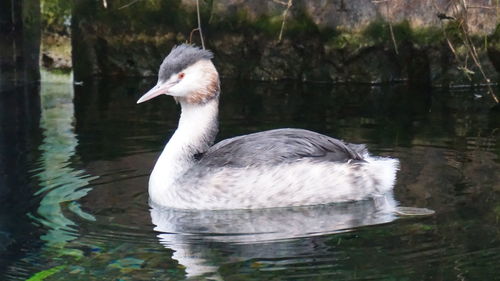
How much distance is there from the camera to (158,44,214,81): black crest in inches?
280

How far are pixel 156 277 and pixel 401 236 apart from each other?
4.90 ft

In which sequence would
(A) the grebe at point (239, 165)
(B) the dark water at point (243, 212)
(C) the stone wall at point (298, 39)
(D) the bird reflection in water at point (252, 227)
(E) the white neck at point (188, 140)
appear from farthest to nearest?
(C) the stone wall at point (298, 39) → (E) the white neck at point (188, 140) → (A) the grebe at point (239, 165) → (D) the bird reflection in water at point (252, 227) → (B) the dark water at point (243, 212)

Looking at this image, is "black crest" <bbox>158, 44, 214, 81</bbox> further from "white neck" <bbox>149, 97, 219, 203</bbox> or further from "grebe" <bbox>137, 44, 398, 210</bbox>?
"white neck" <bbox>149, 97, 219, 203</bbox>

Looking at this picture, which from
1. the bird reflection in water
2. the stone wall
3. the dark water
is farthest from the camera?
the stone wall

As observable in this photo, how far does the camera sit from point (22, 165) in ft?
27.0

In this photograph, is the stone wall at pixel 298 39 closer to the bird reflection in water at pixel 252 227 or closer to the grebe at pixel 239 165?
the grebe at pixel 239 165

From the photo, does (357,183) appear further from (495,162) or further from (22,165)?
Result: (22,165)

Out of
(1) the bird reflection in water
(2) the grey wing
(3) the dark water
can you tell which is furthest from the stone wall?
(1) the bird reflection in water

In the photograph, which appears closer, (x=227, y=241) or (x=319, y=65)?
(x=227, y=241)

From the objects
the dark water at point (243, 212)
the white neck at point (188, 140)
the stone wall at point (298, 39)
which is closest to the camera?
the dark water at point (243, 212)

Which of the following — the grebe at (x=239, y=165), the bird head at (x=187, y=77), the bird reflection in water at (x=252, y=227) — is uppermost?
the bird head at (x=187, y=77)

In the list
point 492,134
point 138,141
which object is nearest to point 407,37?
point 492,134

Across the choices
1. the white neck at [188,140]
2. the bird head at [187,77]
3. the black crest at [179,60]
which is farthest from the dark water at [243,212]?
the black crest at [179,60]

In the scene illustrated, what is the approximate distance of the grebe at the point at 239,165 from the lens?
686 centimetres
